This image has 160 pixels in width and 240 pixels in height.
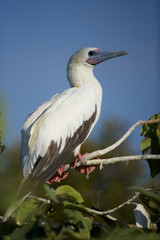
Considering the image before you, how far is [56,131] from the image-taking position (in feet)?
14.9

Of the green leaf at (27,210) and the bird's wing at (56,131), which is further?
the bird's wing at (56,131)

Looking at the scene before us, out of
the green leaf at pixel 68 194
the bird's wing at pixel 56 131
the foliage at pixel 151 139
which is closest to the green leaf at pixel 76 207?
the green leaf at pixel 68 194

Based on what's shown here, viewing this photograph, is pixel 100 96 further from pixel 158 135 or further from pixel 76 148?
pixel 158 135

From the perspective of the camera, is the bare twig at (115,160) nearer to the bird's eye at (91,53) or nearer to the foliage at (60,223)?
the foliage at (60,223)

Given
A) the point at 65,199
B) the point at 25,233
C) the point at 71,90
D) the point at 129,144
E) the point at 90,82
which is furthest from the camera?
the point at 129,144

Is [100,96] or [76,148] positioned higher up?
[100,96]

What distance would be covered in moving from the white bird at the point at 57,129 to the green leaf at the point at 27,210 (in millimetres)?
732

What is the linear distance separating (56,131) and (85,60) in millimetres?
1813

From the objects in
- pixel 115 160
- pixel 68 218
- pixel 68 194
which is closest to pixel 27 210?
pixel 68 194

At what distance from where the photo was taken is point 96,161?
434 centimetres

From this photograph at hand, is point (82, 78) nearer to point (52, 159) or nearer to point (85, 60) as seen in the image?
point (85, 60)

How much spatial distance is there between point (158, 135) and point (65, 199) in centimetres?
168

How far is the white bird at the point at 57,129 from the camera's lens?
418 centimetres

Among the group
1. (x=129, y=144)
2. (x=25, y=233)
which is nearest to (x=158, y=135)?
(x=25, y=233)
